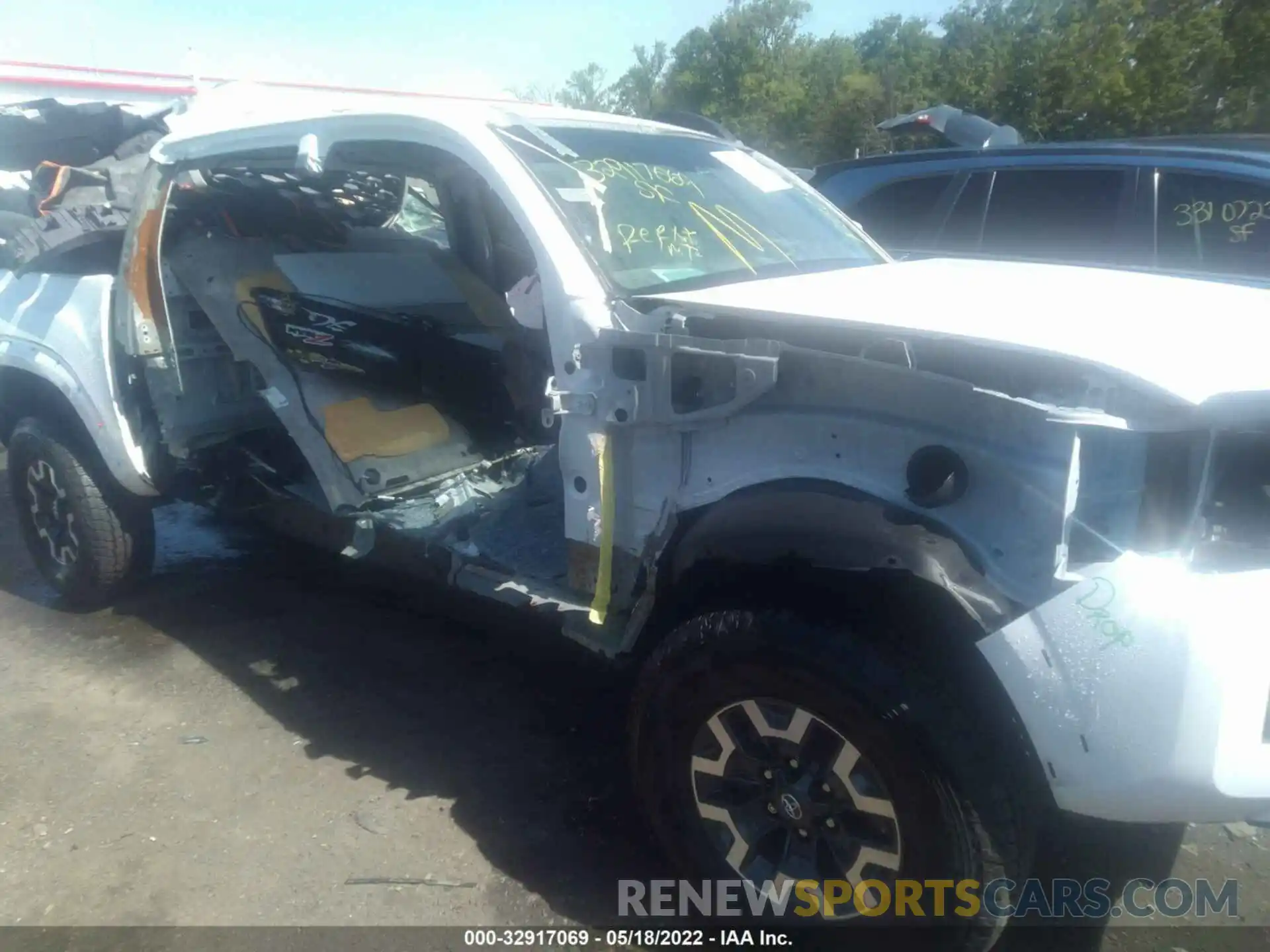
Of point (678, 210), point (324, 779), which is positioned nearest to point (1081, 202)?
point (678, 210)

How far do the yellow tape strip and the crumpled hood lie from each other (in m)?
0.46

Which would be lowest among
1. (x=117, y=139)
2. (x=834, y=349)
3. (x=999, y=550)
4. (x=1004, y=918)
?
(x=1004, y=918)

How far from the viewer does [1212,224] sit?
4961mm

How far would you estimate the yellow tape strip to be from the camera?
2.52m

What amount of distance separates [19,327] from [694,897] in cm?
365

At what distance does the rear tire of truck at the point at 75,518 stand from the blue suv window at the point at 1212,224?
5.39 m

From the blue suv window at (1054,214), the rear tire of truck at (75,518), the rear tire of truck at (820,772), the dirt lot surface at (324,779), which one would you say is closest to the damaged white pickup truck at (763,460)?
the rear tire of truck at (820,772)

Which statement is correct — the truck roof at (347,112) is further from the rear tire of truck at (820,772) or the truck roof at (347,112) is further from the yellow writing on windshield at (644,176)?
the rear tire of truck at (820,772)

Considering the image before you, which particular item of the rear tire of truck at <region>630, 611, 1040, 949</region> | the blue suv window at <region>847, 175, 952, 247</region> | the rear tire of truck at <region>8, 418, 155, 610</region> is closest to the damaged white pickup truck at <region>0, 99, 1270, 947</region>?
the rear tire of truck at <region>630, 611, 1040, 949</region>

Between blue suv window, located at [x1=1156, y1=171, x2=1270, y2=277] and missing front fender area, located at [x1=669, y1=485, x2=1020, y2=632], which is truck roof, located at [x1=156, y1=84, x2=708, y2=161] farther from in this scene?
blue suv window, located at [x1=1156, y1=171, x2=1270, y2=277]

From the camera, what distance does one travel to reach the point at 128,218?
3.72 m

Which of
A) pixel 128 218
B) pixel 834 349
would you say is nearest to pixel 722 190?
pixel 834 349

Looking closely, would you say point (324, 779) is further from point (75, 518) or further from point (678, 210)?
point (678, 210)

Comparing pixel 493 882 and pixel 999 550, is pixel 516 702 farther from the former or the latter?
pixel 999 550
